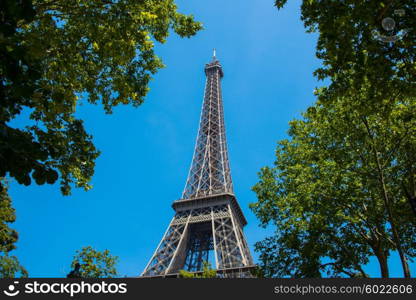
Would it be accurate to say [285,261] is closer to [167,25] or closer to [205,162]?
[167,25]

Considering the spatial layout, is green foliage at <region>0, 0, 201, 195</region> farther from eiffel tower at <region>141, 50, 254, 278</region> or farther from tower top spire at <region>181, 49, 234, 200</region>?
tower top spire at <region>181, 49, 234, 200</region>

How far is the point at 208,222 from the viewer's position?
146 feet

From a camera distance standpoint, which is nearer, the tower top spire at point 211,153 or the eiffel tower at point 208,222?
the eiffel tower at point 208,222

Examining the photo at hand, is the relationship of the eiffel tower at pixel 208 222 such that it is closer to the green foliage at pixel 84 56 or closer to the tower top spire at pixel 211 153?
the tower top spire at pixel 211 153

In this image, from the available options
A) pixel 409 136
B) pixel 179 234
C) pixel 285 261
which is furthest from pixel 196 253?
pixel 409 136

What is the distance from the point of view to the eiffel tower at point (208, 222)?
37.6m

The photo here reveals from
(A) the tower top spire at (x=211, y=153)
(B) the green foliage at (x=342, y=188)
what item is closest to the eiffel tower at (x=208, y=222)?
(A) the tower top spire at (x=211, y=153)

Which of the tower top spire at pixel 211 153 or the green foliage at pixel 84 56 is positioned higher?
the tower top spire at pixel 211 153

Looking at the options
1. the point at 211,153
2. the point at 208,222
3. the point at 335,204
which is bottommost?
the point at 335,204

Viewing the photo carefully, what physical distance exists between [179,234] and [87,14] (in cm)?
3532

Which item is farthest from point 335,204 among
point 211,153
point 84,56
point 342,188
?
point 211,153

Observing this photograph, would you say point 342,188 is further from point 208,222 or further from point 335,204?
point 208,222

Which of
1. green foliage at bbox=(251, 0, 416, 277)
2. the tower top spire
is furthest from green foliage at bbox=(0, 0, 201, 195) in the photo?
the tower top spire

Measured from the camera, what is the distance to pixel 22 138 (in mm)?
4438
